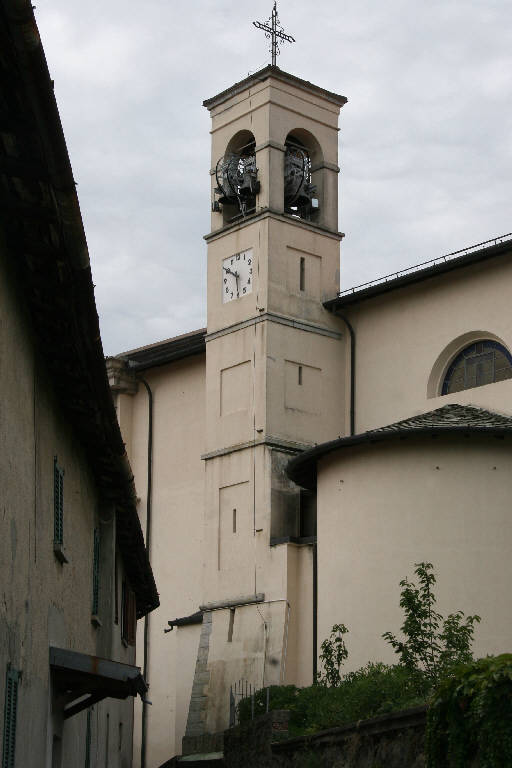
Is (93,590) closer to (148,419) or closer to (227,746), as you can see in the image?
(227,746)

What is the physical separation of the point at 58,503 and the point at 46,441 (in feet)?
3.20

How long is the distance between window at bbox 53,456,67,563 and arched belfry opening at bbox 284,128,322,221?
24.8 meters

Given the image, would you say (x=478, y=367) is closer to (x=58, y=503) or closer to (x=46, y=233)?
(x=58, y=503)

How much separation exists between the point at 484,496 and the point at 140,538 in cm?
899

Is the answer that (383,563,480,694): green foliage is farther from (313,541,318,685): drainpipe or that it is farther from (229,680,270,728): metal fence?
(313,541,318,685): drainpipe

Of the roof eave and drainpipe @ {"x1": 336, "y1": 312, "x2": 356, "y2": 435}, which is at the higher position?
drainpipe @ {"x1": 336, "y1": 312, "x2": 356, "y2": 435}

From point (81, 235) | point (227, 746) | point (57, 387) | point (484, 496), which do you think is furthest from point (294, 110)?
point (81, 235)

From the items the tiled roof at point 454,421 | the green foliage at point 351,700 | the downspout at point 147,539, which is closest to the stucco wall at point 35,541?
the green foliage at point 351,700

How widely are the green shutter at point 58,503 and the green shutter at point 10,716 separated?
2425 mm

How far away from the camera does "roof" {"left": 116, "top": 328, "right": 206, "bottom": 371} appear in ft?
133

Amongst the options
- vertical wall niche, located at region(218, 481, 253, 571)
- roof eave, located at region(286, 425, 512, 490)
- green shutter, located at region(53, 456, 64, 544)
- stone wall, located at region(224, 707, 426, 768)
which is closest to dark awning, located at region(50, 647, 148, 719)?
green shutter, located at region(53, 456, 64, 544)

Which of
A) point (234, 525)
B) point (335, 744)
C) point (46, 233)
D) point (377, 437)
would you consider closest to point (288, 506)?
point (234, 525)

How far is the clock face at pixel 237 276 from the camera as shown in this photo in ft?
120

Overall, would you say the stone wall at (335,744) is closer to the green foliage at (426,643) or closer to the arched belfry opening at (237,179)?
the green foliage at (426,643)
